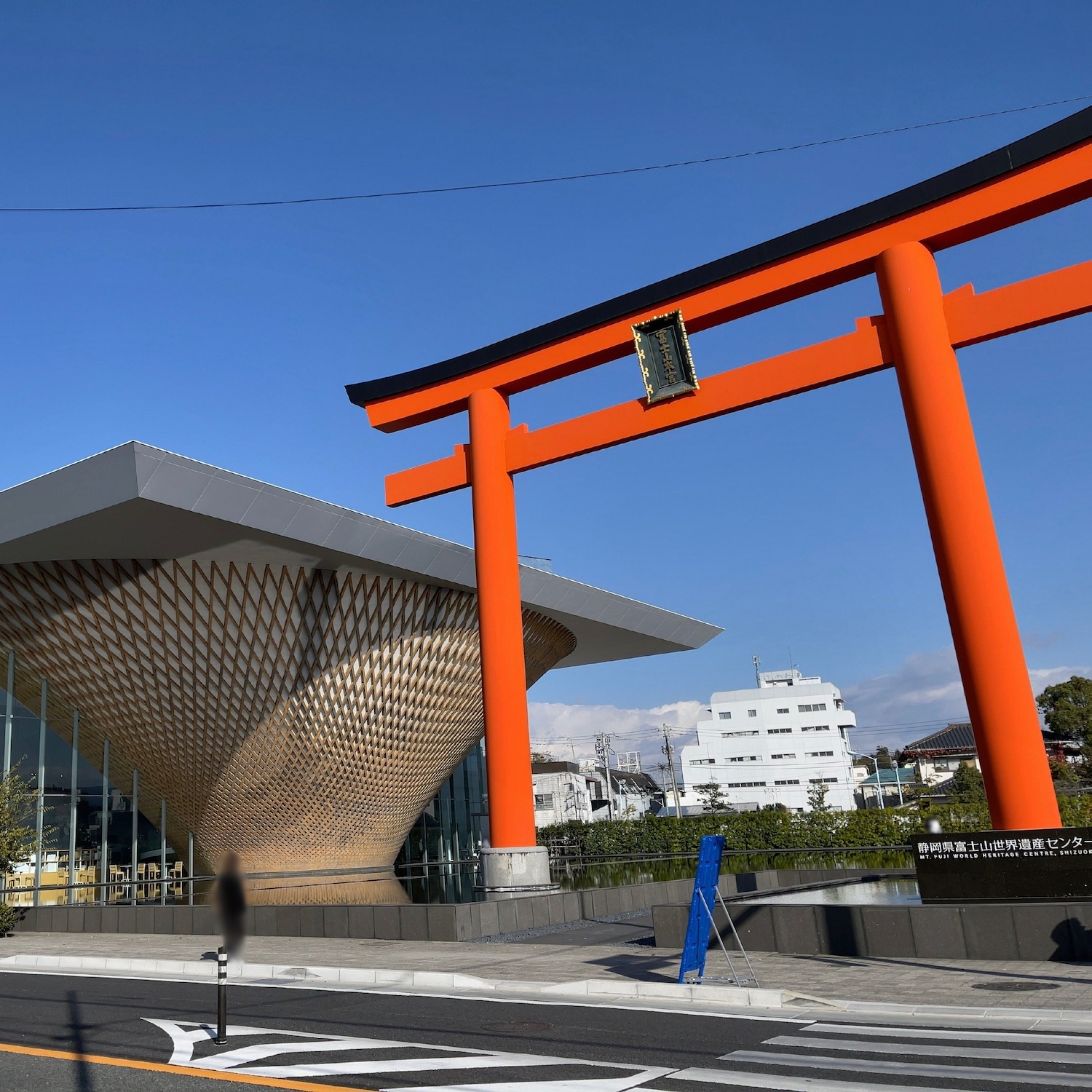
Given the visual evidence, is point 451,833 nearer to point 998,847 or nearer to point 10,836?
point 10,836

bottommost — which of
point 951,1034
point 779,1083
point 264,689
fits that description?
point 951,1034

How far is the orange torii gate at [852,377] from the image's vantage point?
12.4m

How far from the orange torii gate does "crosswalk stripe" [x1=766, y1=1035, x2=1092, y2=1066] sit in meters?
5.82

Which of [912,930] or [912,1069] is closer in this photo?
[912,1069]

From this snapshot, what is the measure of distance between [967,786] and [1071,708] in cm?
1220

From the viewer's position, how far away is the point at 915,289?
13.9 m

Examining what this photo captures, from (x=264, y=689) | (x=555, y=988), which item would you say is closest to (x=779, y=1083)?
(x=555, y=988)

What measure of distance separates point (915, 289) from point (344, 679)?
60.1 feet

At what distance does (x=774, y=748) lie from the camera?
91.3 metres

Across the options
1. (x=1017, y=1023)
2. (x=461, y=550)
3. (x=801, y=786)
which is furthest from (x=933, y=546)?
(x=801, y=786)

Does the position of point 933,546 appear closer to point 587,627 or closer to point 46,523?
point 46,523

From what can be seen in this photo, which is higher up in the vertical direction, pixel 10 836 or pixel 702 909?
pixel 10 836

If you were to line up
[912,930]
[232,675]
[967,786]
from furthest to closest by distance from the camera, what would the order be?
[967,786] → [232,675] → [912,930]

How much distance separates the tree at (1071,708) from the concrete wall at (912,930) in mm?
53835
